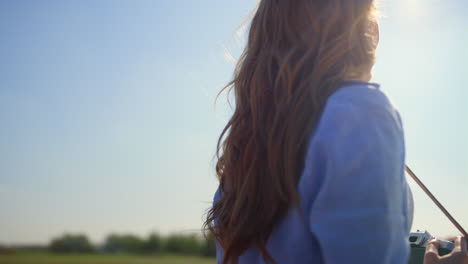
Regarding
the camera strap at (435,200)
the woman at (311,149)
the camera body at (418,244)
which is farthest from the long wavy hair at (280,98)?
the camera body at (418,244)

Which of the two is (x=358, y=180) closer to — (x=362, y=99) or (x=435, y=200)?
(x=362, y=99)

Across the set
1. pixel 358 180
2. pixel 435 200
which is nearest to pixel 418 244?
pixel 435 200

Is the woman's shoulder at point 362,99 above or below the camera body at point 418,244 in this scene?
above

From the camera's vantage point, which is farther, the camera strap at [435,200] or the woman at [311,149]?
the camera strap at [435,200]

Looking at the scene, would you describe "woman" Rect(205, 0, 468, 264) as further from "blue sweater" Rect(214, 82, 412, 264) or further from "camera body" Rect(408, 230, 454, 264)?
"camera body" Rect(408, 230, 454, 264)

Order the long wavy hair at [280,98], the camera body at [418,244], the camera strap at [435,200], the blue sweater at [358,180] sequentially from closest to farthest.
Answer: the blue sweater at [358,180] < the long wavy hair at [280,98] < the camera strap at [435,200] < the camera body at [418,244]

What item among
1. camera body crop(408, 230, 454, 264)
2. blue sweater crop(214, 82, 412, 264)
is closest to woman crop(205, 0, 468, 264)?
blue sweater crop(214, 82, 412, 264)

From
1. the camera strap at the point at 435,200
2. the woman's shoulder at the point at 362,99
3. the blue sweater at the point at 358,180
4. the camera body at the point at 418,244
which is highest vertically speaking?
the woman's shoulder at the point at 362,99

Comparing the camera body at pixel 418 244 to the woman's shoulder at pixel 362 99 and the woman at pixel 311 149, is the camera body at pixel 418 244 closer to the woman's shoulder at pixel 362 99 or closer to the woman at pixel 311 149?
the woman at pixel 311 149

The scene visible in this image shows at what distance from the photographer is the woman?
1374 millimetres

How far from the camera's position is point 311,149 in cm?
144

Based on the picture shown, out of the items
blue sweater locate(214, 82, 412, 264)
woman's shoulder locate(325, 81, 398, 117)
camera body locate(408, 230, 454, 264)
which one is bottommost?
camera body locate(408, 230, 454, 264)

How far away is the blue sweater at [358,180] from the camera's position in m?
1.37

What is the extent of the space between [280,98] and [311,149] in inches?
11.4
